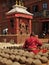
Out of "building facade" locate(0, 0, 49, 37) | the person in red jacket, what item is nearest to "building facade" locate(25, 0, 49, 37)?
"building facade" locate(0, 0, 49, 37)

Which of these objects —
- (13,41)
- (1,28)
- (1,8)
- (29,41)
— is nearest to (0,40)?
(13,41)

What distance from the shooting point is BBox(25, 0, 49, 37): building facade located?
39219 millimetres

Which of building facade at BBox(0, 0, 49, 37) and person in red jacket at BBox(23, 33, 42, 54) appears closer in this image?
person in red jacket at BBox(23, 33, 42, 54)

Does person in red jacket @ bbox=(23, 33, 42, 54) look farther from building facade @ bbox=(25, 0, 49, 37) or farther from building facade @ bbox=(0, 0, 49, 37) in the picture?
building facade @ bbox=(25, 0, 49, 37)

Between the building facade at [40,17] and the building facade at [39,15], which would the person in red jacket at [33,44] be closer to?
the building facade at [39,15]

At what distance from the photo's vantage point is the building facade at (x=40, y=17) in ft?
129

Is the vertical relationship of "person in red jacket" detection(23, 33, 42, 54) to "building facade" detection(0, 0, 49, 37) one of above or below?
above

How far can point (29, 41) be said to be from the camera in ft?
36.5

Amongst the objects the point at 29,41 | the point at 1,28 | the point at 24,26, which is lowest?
the point at 1,28

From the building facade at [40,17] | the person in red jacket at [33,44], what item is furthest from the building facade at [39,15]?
the person in red jacket at [33,44]

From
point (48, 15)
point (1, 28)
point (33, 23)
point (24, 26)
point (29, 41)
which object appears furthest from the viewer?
point (1, 28)

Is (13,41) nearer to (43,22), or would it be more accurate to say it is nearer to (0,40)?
(0,40)

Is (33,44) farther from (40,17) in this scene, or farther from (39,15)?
(39,15)

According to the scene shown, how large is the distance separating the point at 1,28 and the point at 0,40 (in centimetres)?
1940
